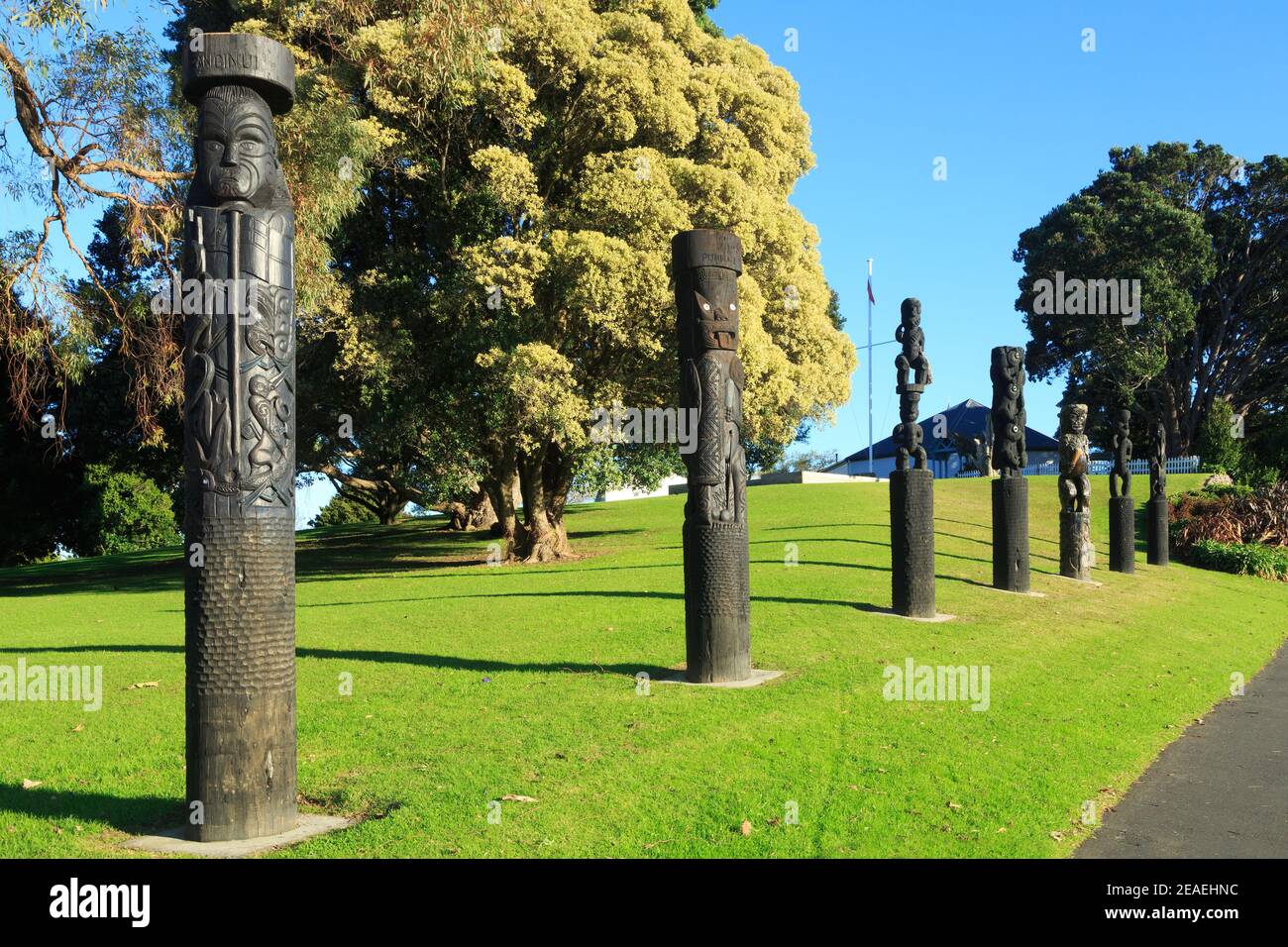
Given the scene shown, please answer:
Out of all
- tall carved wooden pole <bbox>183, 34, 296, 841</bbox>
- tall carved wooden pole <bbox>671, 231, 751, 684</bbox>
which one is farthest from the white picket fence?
tall carved wooden pole <bbox>183, 34, 296, 841</bbox>

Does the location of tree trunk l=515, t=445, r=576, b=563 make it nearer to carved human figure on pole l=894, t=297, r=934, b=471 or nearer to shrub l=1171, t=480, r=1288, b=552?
carved human figure on pole l=894, t=297, r=934, b=471

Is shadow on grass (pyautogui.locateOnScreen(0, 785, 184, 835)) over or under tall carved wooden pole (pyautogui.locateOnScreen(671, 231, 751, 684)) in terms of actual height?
under

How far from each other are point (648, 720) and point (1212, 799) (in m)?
3.87

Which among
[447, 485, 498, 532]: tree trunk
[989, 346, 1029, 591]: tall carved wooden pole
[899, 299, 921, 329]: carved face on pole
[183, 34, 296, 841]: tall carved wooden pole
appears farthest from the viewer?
[447, 485, 498, 532]: tree trunk

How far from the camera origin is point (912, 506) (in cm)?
1320

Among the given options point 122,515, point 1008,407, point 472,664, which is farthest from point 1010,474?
point 122,515

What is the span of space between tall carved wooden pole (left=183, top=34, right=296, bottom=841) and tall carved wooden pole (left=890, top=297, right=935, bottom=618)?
8.89 metres

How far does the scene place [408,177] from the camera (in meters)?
20.0

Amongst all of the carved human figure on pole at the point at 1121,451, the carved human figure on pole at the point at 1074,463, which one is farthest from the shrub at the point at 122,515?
the carved human figure on pole at the point at 1121,451

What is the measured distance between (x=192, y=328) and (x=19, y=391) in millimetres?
9818

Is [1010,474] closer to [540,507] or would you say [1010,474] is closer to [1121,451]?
[1121,451]

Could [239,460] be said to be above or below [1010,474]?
above

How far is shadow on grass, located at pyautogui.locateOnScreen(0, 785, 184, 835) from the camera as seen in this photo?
559 cm
